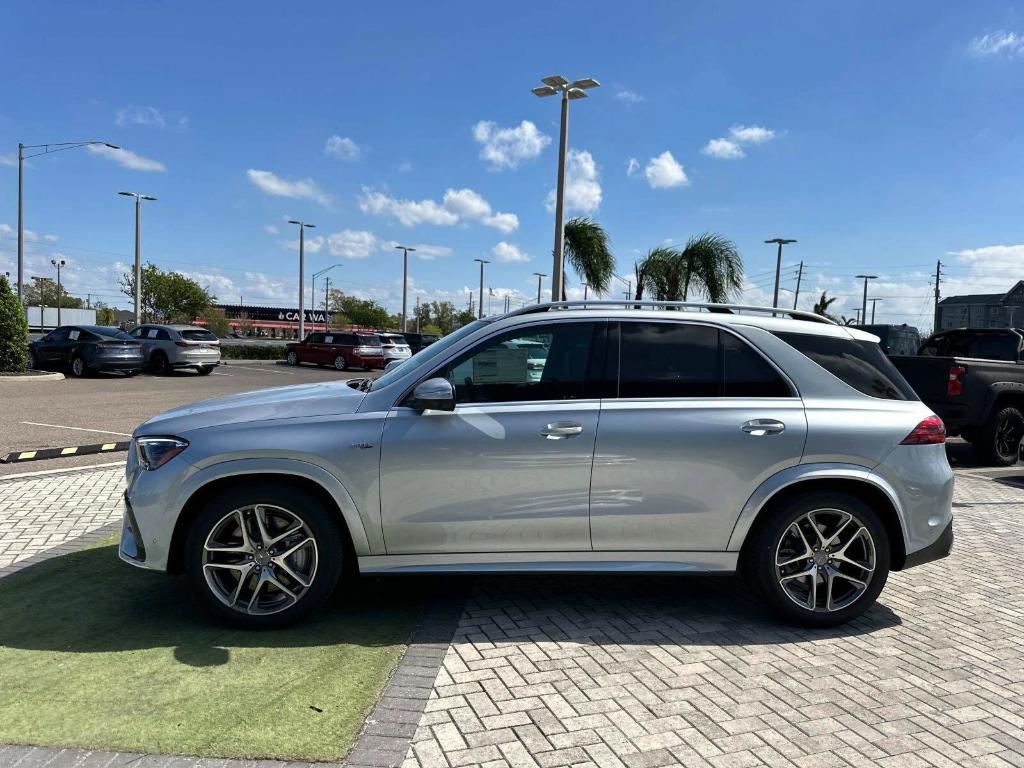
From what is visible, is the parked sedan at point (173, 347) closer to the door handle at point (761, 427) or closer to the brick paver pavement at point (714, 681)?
the brick paver pavement at point (714, 681)

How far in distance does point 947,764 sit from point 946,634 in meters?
1.51

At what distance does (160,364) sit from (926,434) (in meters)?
24.5

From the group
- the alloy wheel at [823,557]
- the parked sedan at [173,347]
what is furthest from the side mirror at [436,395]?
the parked sedan at [173,347]

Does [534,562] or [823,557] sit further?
[823,557]

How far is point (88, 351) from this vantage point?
71.3ft

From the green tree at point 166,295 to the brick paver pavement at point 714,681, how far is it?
209 ft

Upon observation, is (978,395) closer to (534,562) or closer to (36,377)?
(534,562)

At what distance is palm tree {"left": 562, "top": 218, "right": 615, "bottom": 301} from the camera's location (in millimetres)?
20234

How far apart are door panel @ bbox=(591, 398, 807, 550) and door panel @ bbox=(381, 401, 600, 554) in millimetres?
128

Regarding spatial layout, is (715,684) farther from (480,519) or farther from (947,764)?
(480,519)

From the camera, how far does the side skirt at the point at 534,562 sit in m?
3.90

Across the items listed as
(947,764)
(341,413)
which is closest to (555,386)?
(341,413)

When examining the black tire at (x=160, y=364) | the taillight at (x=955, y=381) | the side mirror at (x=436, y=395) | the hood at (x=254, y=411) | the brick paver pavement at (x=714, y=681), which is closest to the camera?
the brick paver pavement at (x=714, y=681)

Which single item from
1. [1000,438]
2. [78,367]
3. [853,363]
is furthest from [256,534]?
[78,367]
